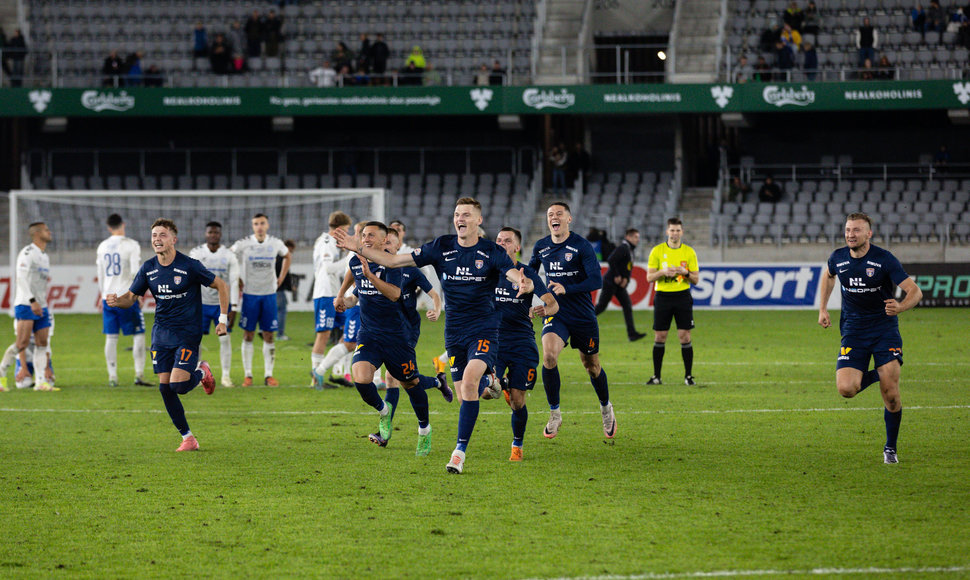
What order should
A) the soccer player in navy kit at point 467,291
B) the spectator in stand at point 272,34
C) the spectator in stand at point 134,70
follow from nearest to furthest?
the soccer player in navy kit at point 467,291
the spectator in stand at point 134,70
the spectator in stand at point 272,34

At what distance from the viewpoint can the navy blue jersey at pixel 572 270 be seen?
10.5 metres

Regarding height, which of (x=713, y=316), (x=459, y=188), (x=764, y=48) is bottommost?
(x=713, y=316)

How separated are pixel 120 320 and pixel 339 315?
2893mm

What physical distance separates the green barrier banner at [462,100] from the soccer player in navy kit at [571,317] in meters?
24.5

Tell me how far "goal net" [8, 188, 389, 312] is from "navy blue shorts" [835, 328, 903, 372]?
659 inches

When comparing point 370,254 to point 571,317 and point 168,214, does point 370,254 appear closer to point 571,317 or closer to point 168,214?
point 571,317

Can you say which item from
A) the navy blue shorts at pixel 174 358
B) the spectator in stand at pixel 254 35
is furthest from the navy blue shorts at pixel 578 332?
the spectator in stand at pixel 254 35

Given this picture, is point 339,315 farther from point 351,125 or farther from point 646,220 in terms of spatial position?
point 351,125

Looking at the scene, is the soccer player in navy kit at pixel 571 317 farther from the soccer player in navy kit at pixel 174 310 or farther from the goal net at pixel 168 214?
the goal net at pixel 168 214

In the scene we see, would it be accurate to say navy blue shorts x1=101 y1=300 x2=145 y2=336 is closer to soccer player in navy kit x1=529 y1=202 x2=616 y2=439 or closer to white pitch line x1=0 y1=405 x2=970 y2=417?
white pitch line x1=0 y1=405 x2=970 y2=417

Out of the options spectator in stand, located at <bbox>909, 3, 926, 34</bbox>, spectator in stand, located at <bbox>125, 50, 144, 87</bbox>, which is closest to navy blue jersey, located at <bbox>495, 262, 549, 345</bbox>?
spectator in stand, located at <bbox>125, 50, 144, 87</bbox>

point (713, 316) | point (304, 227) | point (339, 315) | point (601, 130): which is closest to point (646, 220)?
point (601, 130)

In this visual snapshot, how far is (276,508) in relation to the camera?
7.84 meters

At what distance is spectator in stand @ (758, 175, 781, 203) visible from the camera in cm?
3434
